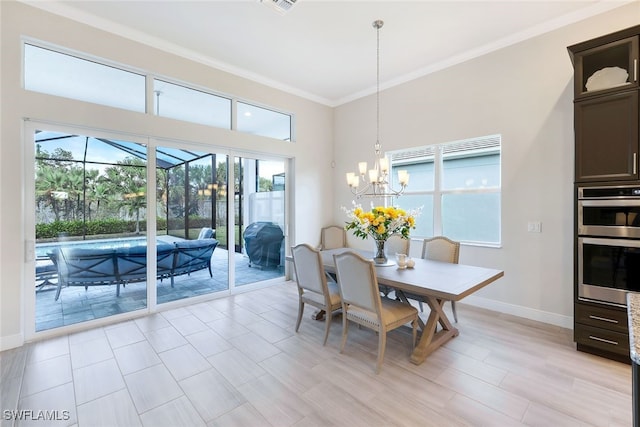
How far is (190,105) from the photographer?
4.09 meters

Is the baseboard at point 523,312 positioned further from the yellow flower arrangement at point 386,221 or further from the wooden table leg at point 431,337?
the yellow flower arrangement at point 386,221

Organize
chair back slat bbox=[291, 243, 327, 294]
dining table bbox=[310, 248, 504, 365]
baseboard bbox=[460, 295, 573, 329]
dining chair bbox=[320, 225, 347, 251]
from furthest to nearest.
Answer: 1. dining chair bbox=[320, 225, 347, 251]
2. baseboard bbox=[460, 295, 573, 329]
3. chair back slat bbox=[291, 243, 327, 294]
4. dining table bbox=[310, 248, 504, 365]

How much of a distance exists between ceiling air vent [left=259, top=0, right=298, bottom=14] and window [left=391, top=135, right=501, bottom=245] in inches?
108

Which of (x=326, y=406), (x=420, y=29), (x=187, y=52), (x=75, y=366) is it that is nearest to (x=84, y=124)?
(x=187, y=52)

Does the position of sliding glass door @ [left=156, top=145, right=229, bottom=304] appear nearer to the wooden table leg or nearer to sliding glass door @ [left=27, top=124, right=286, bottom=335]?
sliding glass door @ [left=27, top=124, right=286, bottom=335]

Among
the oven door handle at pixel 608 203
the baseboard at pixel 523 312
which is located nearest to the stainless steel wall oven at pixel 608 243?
the oven door handle at pixel 608 203

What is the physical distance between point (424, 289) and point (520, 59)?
3.26m

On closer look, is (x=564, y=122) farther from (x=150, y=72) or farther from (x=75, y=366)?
(x=75, y=366)

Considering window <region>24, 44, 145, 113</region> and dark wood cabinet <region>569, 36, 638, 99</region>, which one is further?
window <region>24, 44, 145, 113</region>

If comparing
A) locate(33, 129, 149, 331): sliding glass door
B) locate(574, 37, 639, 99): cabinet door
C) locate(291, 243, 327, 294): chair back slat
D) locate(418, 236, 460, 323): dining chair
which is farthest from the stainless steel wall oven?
locate(33, 129, 149, 331): sliding glass door

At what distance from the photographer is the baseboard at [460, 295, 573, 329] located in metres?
3.27

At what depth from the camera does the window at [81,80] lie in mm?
3000

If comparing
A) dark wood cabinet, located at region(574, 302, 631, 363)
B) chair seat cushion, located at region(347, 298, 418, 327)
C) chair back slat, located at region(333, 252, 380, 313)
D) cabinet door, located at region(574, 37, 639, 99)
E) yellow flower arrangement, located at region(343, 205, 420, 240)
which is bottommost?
dark wood cabinet, located at region(574, 302, 631, 363)

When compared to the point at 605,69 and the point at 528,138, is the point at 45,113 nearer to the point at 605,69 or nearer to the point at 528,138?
the point at 528,138
